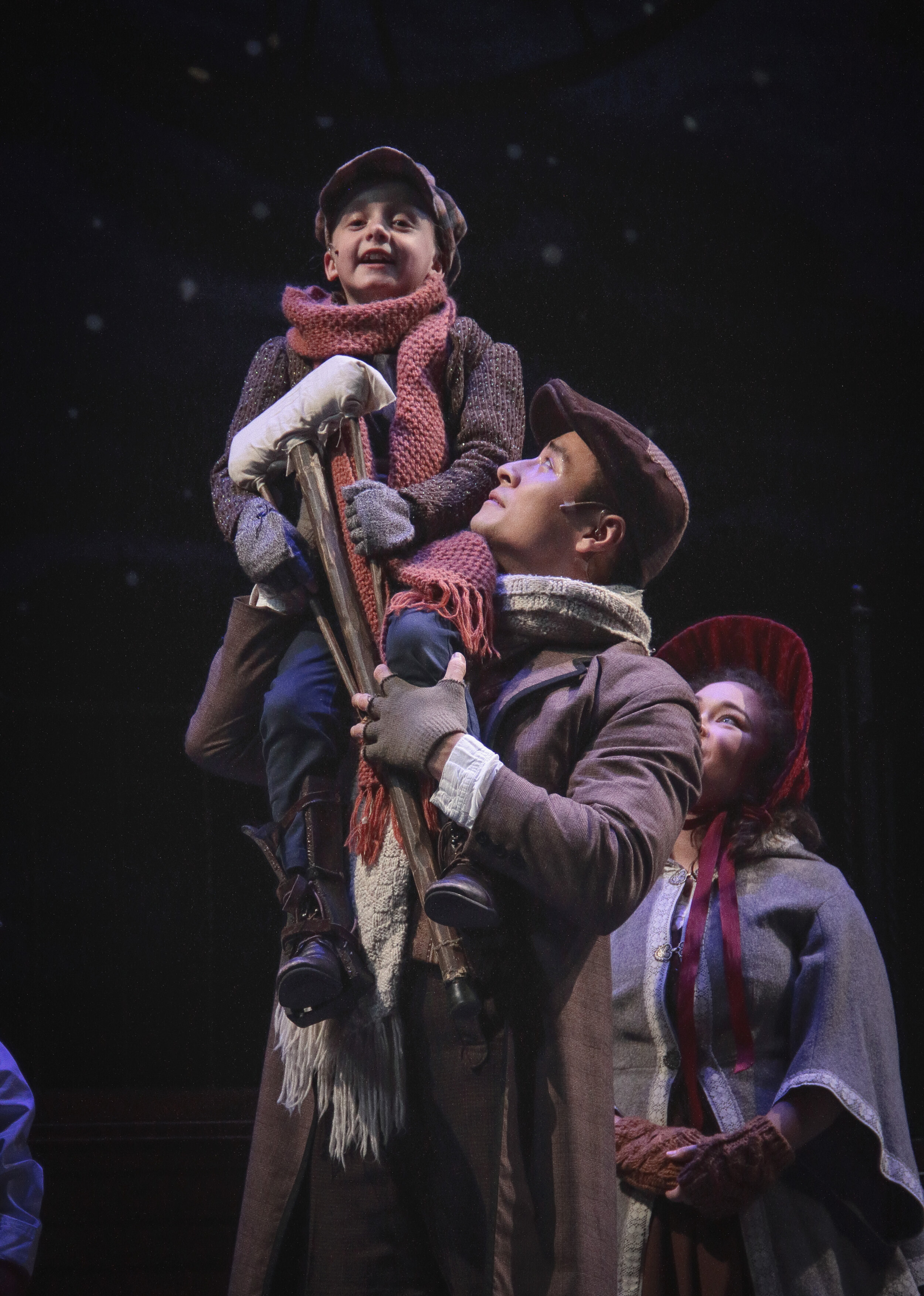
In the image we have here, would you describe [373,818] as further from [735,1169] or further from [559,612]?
[735,1169]

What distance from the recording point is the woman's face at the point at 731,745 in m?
2.33

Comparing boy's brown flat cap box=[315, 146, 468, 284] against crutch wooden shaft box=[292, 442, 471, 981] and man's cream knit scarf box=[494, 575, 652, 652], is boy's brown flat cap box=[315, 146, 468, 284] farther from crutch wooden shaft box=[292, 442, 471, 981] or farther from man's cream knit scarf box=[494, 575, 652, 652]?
man's cream knit scarf box=[494, 575, 652, 652]

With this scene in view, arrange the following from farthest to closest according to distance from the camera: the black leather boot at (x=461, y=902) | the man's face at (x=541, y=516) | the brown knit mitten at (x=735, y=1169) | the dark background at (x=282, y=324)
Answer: the dark background at (x=282, y=324)
the brown knit mitten at (x=735, y=1169)
the man's face at (x=541, y=516)
the black leather boot at (x=461, y=902)

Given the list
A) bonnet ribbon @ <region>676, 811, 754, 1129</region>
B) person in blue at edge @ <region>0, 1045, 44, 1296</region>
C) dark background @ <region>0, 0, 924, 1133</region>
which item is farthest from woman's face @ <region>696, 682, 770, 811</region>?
dark background @ <region>0, 0, 924, 1133</region>

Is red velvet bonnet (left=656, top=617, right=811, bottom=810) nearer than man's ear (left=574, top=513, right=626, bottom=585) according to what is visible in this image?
No

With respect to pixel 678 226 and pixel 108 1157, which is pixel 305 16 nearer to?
pixel 678 226

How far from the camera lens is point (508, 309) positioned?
3873 mm

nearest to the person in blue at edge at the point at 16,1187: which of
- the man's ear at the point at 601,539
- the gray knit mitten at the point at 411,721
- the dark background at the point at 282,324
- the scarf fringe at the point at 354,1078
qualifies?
the scarf fringe at the point at 354,1078

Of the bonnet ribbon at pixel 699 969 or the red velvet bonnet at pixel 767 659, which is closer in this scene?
the bonnet ribbon at pixel 699 969

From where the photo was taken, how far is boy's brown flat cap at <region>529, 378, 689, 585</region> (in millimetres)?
1709

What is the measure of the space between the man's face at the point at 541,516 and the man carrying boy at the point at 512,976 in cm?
5

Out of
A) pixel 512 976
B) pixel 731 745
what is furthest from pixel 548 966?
pixel 731 745

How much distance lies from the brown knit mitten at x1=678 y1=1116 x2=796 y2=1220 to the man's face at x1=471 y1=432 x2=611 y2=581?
3.05ft

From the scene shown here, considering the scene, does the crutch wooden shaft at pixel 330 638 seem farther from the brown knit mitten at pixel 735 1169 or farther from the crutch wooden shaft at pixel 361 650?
the brown knit mitten at pixel 735 1169
